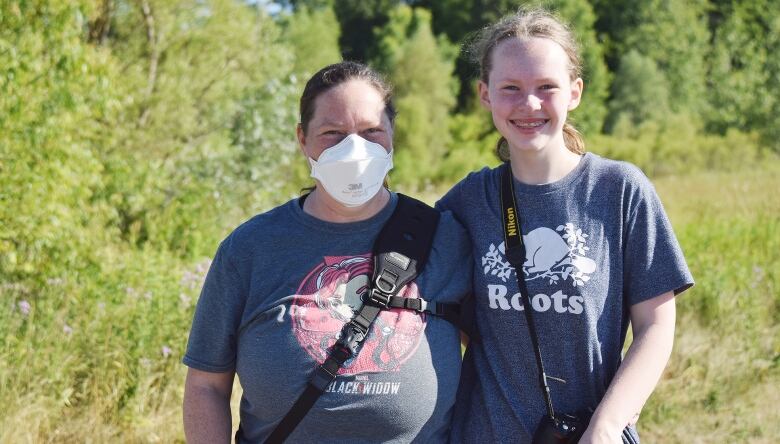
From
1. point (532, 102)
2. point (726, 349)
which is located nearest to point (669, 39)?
point (726, 349)

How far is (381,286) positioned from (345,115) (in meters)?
0.50

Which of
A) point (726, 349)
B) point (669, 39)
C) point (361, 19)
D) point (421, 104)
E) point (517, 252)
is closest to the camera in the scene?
point (517, 252)

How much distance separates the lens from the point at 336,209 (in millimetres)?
2262

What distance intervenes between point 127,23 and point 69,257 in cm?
894

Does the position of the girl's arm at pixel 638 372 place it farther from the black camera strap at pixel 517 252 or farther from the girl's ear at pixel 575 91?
the girl's ear at pixel 575 91

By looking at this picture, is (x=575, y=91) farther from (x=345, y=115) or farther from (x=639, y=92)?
(x=639, y=92)

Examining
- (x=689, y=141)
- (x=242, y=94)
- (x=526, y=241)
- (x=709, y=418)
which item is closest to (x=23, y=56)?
(x=526, y=241)

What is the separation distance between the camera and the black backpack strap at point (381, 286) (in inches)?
A: 81.6

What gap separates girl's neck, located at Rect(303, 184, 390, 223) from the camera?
2.26m

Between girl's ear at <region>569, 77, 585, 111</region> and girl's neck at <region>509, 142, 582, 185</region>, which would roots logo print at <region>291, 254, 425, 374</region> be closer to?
girl's neck at <region>509, 142, 582, 185</region>

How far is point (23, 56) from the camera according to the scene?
192 inches

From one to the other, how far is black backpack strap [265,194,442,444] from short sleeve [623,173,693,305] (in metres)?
0.51

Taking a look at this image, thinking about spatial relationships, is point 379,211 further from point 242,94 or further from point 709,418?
point 242,94

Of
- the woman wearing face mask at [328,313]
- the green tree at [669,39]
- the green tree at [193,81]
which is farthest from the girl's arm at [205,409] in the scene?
the green tree at [669,39]
